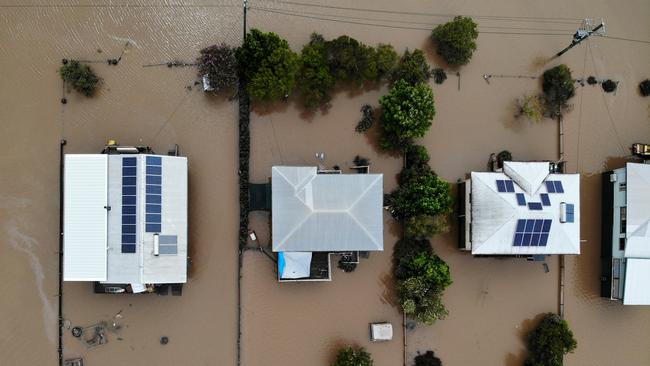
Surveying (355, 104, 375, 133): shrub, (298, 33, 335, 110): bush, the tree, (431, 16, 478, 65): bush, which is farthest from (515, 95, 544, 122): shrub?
(298, 33, 335, 110): bush

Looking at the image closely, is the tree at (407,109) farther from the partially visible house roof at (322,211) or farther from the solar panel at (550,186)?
the solar panel at (550,186)

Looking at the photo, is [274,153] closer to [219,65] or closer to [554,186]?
[219,65]

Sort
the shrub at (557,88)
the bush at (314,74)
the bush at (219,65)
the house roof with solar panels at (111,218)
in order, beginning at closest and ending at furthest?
1. the house roof with solar panels at (111,218)
2. the bush at (314,74)
3. the bush at (219,65)
4. the shrub at (557,88)

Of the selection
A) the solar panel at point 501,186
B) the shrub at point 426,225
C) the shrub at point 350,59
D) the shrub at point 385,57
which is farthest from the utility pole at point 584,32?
the shrub at point 426,225

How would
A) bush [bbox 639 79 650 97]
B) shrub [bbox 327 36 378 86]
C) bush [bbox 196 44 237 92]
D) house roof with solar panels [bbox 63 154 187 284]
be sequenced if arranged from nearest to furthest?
house roof with solar panels [bbox 63 154 187 284] → shrub [bbox 327 36 378 86] → bush [bbox 196 44 237 92] → bush [bbox 639 79 650 97]

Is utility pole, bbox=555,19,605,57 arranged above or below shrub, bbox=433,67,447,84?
above

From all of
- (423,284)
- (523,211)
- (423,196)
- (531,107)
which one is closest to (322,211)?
(423,196)

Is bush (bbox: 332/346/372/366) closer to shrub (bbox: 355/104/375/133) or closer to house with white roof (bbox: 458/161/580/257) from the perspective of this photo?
house with white roof (bbox: 458/161/580/257)

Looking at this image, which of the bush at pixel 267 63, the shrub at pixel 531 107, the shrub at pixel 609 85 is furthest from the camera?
the shrub at pixel 609 85
